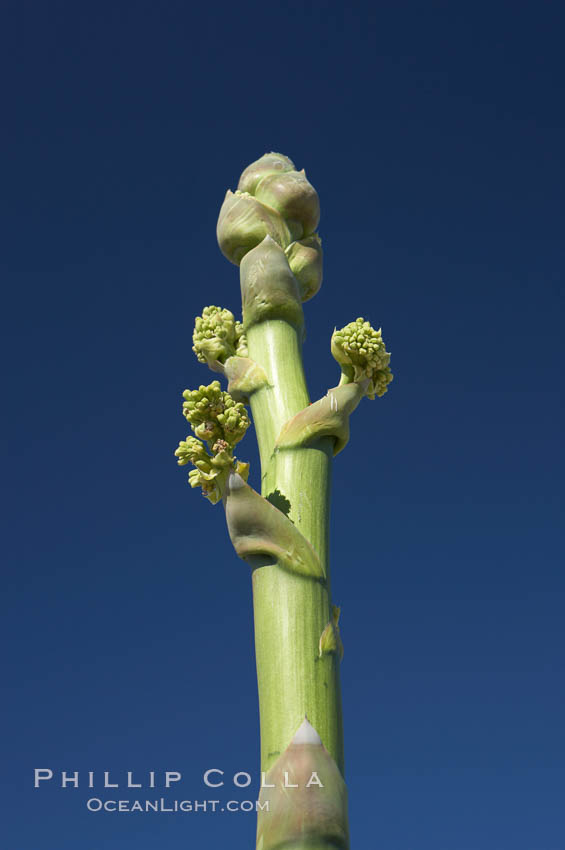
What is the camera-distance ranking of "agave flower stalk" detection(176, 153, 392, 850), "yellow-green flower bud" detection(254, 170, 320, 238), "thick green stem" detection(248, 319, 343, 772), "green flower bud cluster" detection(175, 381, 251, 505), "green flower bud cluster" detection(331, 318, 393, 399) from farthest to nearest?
"yellow-green flower bud" detection(254, 170, 320, 238)
"green flower bud cluster" detection(331, 318, 393, 399)
"green flower bud cluster" detection(175, 381, 251, 505)
"thick green stem" detection(248, 319, 343, 772)
"agave flower stalk" detection(176, 153, 392, 850)

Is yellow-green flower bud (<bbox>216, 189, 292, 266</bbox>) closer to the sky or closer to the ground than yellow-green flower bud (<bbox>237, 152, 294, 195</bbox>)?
closer to the ground

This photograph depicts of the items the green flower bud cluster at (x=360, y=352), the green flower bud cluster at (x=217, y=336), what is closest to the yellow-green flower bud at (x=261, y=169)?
the green flower bud cluster at (x=217, y=336)

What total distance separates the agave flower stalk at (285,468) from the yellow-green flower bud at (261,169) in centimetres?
11

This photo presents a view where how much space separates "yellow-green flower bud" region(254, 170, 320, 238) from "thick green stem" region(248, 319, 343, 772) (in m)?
1.30

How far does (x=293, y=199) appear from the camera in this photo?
4.92m

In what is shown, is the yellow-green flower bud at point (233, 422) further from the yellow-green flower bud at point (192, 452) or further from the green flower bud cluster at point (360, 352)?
the green flower bud cluster at point (360, 352)

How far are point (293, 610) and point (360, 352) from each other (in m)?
1.30

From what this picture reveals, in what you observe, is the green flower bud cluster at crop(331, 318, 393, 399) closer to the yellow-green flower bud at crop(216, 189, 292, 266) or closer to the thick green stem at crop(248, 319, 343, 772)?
the thick green stem at crop(248, 319, 343, 772)

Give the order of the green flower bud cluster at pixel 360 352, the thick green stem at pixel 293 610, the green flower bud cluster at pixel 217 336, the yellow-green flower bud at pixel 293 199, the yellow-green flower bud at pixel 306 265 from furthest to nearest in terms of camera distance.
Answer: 1. the yellow-green flower bud at pixel 293 199
2. the yellow-green flower bud at pixel 306 265
3. the green flower bud cluster at pixel 217 336
4. the green flower bud cluster at pixel 360 352
5. the thick green stem at pixel 293 610

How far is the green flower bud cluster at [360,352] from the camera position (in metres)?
4.10

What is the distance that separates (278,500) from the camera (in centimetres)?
375

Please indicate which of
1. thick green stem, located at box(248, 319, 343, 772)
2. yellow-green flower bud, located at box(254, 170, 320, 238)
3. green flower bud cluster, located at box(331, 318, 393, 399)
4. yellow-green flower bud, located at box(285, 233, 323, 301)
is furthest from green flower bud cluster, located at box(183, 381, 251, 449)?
yellow-green flower bud, located at box(254, 170, 320, 238)

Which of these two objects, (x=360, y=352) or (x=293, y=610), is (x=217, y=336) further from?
(x=293, y=610)

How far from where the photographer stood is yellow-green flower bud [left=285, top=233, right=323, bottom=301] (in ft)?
15.7
